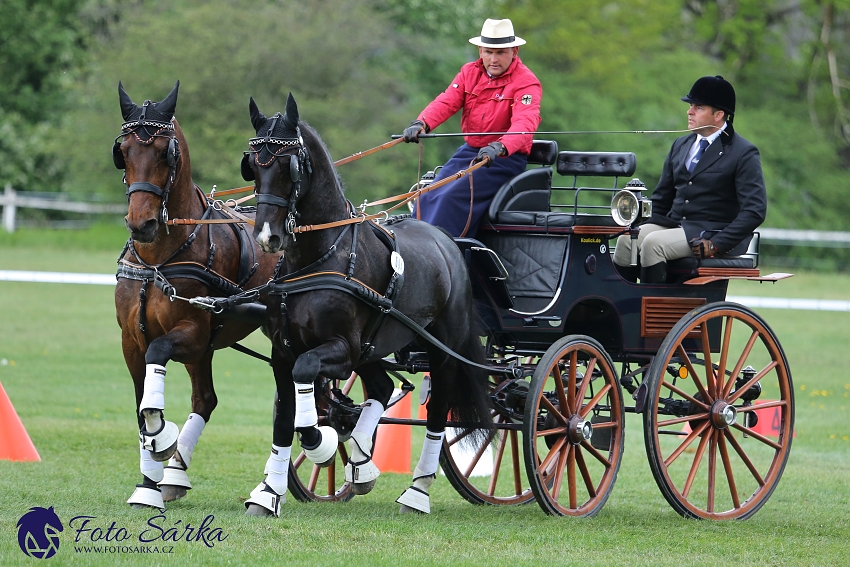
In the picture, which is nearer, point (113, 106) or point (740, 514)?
point (740, 514)

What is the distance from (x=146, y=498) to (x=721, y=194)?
11.8 feet

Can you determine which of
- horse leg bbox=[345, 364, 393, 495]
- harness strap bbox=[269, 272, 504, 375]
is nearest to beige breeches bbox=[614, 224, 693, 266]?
horse leg bbox=[345, 364, 393, 495]

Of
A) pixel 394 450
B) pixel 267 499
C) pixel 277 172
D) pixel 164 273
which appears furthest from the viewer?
pixel 394 450

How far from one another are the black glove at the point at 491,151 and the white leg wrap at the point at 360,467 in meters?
1.68

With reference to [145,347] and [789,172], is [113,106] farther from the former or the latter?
[145,347]

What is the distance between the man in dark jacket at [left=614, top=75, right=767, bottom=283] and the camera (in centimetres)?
670

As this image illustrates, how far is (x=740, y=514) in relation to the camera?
22.0ft

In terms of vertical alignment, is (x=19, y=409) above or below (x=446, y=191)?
below

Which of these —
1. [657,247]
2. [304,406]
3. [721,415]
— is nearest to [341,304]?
[304,406]

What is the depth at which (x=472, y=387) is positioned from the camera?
21.6 ft

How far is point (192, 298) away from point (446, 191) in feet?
5.34

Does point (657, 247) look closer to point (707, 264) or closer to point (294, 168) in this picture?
point (707, 264)

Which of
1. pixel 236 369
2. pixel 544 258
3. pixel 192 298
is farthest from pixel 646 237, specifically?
pixel 236 369

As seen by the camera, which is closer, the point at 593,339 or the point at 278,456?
the point at 278,456
